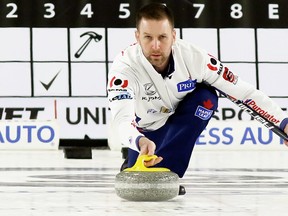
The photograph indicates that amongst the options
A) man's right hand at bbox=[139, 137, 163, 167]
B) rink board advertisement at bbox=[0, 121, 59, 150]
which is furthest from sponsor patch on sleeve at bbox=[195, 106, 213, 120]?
rink board advertisement at bbox=[0, 121, 59, 150]

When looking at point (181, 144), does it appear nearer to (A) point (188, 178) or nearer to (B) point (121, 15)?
(A) point (188, 178)

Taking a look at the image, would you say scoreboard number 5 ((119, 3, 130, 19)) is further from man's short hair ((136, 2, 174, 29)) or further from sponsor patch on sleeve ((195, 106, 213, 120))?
man's short hair ((136, 2, 174, 29))

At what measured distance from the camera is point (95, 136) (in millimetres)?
10695

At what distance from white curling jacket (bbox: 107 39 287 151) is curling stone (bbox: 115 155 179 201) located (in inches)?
15.1

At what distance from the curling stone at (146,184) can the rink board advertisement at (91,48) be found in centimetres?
672

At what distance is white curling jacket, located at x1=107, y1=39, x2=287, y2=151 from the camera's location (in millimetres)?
4223

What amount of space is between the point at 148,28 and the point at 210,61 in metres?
0.55

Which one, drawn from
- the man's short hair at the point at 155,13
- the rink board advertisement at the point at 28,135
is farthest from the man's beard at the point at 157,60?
the rink board advertisement at the point at 28,135

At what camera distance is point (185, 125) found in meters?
4.61

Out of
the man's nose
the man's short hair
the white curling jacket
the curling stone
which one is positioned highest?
the man's short hair

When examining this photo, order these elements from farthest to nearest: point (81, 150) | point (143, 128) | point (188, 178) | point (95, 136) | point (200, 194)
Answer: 1. point (95, 136)
2. point (81, 150)
3. point (188, 178)
4. point (143, 128)
5. point (200, 194)

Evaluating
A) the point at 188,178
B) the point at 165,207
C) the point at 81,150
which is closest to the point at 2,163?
the point at 81,150

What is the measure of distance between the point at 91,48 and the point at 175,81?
6.51 m

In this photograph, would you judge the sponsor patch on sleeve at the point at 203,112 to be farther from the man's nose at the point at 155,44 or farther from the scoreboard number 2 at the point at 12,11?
the scoreboard number 2 at the point at 12,11
